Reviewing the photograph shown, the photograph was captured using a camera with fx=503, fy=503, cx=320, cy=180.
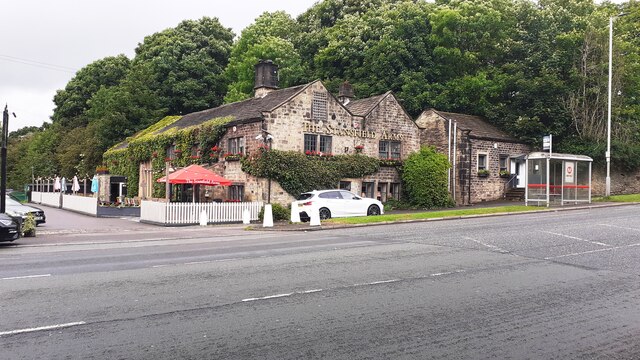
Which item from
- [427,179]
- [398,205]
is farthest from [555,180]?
[398,205]

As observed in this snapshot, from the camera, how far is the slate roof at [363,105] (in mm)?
31453

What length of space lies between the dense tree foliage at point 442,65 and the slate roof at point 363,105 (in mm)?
9158

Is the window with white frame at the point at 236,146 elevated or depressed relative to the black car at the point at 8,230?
elevated

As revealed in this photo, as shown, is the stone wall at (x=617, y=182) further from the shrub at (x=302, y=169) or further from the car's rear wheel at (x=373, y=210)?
the car's rear wheel at (x=373, y=210)

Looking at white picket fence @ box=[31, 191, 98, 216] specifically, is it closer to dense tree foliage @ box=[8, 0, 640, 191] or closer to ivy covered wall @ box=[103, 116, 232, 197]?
ivy covered wall @ box=[103, 116, 232, 197]

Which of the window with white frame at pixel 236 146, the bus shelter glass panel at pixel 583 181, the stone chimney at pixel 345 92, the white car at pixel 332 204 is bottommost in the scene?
the white car at pixel 332 204

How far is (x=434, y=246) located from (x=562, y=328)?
7.11m

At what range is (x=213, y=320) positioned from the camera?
21.2ft

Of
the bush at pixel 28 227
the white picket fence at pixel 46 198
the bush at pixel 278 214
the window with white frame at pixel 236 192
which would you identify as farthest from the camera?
the white picket fence at pixel 46 198

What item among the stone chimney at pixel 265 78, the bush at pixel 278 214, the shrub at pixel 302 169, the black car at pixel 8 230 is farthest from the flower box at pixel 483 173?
the black car at pixel 8 230

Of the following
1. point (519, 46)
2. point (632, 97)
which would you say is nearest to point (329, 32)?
point (519, 46)

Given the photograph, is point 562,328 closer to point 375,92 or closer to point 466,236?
point 466,236

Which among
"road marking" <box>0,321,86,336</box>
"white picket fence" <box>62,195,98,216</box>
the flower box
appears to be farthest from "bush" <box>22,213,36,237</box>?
the flower box

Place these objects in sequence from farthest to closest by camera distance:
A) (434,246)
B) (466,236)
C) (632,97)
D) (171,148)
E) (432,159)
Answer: (632,97) < (171,148) < (432,159) < (466,236) < (434,246)
